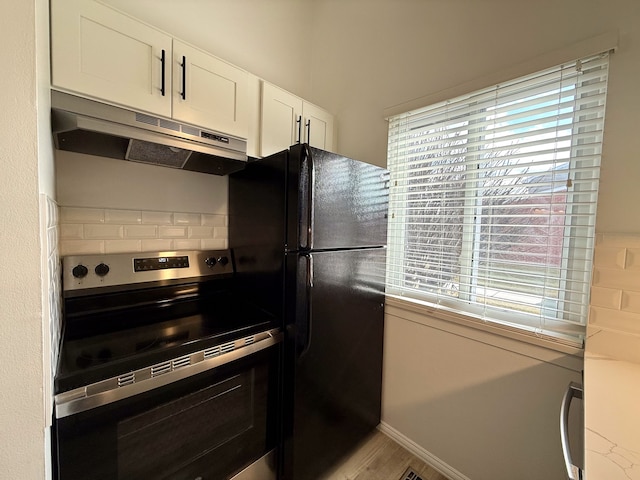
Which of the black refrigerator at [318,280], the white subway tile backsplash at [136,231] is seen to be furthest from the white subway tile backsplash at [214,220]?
the black refrigerator at [318,280]

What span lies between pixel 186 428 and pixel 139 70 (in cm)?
144

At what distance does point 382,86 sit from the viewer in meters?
1.81

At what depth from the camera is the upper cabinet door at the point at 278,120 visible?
1.55 meters

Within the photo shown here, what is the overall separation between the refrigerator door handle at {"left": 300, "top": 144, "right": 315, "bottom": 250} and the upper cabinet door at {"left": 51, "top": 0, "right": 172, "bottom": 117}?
65cm

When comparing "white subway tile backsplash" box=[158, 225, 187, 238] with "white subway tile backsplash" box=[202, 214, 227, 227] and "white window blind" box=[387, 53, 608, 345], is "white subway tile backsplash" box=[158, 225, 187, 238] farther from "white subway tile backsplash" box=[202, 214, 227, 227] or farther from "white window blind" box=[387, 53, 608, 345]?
"white window blind" box=[387, 53, 608, 345]

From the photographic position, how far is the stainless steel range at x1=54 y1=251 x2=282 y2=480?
2.67 ft

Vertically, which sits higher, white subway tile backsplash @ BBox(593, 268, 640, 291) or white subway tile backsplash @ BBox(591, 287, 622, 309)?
white subway tile backsplash @ BBox(593, 268, 640, 291)

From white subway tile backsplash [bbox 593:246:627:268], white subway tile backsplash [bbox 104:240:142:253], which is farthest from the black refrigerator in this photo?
white subway tile backsplash [bbox 593:246:627:268]

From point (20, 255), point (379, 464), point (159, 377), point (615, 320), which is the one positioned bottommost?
point (379, 464)

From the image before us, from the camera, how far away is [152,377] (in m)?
0.89

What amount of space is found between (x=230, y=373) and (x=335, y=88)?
6.81 ft

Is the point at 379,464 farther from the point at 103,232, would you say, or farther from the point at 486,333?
the point at 103,232

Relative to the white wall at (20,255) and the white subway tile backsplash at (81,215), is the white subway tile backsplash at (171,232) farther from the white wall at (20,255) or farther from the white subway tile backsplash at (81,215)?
the white wall at (20,255)

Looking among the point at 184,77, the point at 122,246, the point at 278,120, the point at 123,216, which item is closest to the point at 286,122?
the point at 278,120
